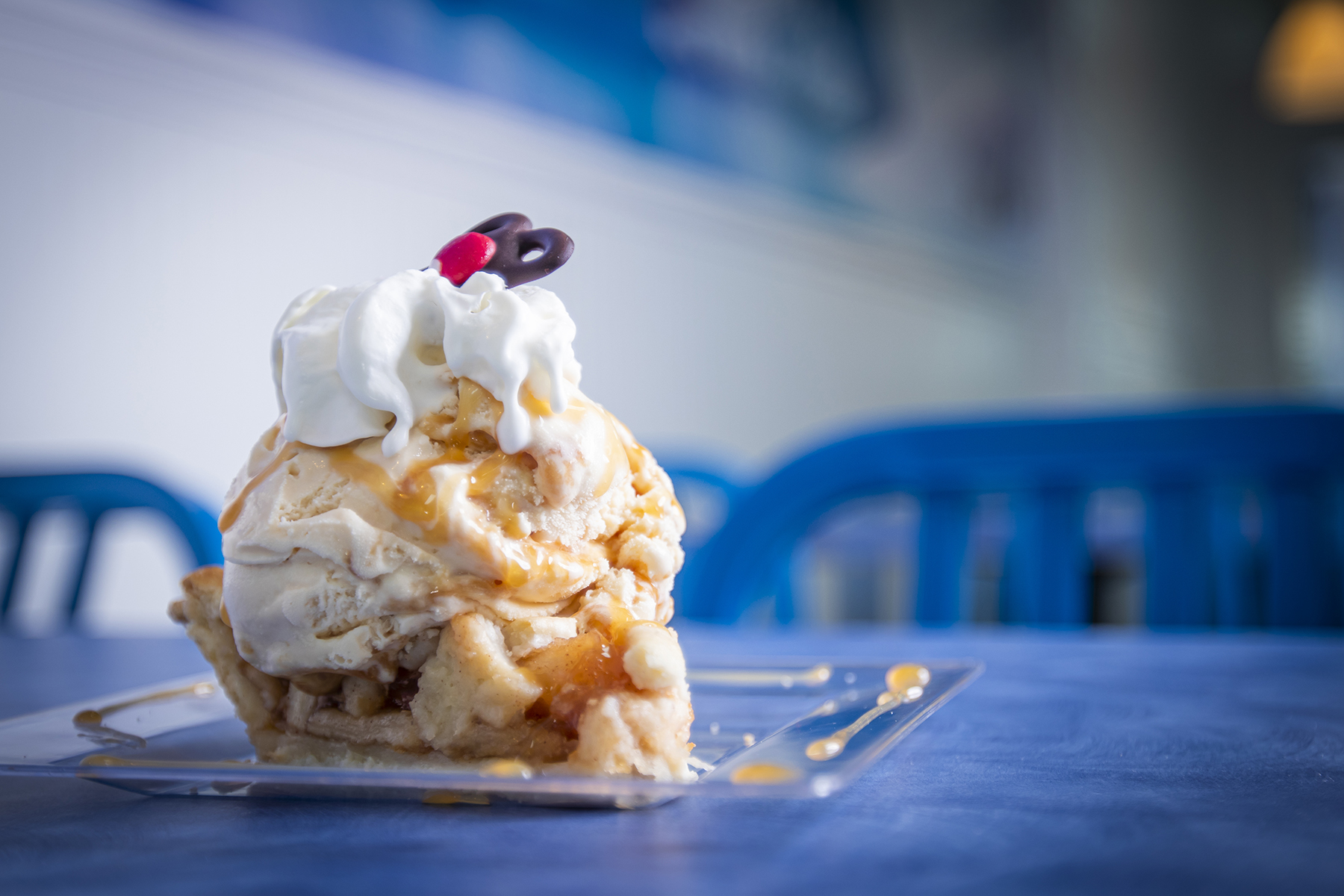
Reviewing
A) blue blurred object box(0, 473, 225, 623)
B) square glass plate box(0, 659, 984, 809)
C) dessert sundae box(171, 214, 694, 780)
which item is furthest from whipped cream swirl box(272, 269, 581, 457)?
blue blurred object box(0, 473, 225, 623)

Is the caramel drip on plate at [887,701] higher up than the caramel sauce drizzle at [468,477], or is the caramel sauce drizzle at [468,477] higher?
the caramel sauce drizzle at [468,477]

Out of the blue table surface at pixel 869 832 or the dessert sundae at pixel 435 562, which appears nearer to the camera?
the blue table surface at pixel 869 832

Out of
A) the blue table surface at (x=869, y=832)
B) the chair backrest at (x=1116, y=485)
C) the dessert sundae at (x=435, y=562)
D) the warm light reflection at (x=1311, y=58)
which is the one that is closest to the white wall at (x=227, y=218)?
the chair backrest at (x=1116, y=485)

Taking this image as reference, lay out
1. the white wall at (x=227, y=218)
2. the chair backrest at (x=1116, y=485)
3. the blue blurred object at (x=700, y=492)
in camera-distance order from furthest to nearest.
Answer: the blue blurred object at (x=700, y=492), the white wall at (x=227, y=218), the chair backrest at (x=1116, y=485)

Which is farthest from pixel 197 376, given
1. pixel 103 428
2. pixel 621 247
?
pixel 621 247

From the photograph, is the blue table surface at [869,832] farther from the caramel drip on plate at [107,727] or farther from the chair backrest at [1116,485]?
the chair backrest at [1116,485]
